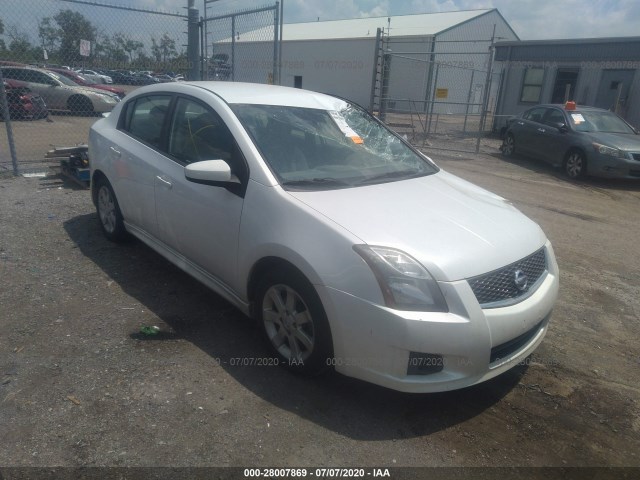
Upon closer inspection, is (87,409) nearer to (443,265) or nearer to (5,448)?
(5,448)

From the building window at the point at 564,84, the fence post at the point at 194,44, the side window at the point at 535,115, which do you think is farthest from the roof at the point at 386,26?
the fence post at the point at 194,44

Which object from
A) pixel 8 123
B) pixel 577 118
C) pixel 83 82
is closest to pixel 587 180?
pixel 577 118

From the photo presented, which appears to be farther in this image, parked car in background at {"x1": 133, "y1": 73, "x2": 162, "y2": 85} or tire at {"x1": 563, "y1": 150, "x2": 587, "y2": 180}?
parked car in background at {"x1": 133, "y1": 73, "x2": 162, "y2": 85}

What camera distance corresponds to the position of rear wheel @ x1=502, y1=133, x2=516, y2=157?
43.7ft

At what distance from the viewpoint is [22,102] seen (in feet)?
42.3

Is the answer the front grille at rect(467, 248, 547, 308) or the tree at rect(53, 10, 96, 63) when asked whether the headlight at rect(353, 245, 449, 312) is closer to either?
the front grille at rect(467, 248, 547, 308)

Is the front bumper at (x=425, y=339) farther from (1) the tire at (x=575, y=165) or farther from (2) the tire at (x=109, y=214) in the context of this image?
(1) the tire at (x=575, y=165)

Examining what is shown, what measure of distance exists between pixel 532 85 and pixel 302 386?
1970 centimetres

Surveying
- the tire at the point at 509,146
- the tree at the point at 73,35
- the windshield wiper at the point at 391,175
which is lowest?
the tire at the point at 509,146

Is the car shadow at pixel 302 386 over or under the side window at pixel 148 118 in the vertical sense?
under

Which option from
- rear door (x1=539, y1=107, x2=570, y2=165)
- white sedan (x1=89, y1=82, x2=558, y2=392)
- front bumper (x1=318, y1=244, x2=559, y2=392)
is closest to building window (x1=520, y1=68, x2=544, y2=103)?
rear door (x1=539, y1=107, x2=570, y2=165)

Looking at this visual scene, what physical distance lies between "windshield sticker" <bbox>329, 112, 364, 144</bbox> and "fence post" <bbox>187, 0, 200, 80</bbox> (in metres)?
6.67

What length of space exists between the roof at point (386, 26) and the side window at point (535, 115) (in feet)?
81.2

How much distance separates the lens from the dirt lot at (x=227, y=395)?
8.59 feet
